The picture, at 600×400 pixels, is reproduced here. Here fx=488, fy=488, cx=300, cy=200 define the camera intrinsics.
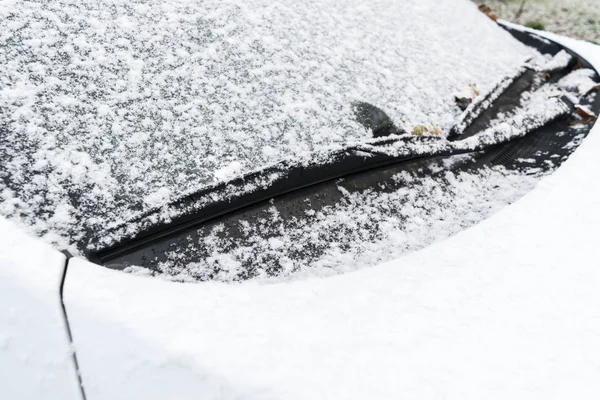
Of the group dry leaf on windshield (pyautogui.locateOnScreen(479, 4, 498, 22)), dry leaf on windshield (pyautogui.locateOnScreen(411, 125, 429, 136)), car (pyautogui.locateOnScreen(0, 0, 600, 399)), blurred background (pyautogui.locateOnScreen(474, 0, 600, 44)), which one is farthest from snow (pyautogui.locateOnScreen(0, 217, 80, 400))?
blurred background (pyautogui.locateOnScreen(474, 0, 600, 44))

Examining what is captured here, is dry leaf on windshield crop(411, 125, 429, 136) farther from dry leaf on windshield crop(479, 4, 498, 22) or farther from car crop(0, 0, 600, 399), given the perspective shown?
dry leaf on windshield crop(479, 4, 498, 22)

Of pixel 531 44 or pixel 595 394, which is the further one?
pixel 531 44

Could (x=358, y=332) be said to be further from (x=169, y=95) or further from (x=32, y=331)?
(x=169, y=95)

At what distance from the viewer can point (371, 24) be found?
1814 millimetres

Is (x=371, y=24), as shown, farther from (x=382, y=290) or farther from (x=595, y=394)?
(x=595, y=394)

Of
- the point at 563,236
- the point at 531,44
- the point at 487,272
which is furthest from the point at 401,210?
the point at 531,44

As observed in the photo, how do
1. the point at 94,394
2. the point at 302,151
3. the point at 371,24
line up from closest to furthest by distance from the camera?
the point at 94,394, the point at 302,151, the point at 371,24

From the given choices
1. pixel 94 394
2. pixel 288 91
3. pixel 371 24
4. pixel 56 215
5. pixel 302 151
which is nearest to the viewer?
pixel 94 394

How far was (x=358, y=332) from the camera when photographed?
99cm

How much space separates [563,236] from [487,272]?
0.30 metres

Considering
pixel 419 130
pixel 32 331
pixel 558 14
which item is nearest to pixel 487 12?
pixel 419 130

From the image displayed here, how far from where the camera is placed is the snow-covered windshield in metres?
1.07

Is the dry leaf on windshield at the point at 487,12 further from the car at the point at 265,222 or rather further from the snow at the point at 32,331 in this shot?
the snow at the point at 32,331

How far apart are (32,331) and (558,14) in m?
10.3
